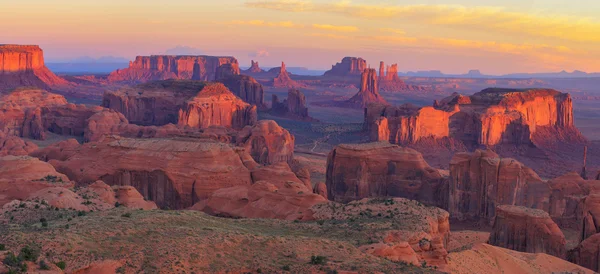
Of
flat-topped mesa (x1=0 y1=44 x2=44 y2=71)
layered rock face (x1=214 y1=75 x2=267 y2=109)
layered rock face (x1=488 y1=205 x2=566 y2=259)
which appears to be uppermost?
flat-topped mesa (x1=0 y1=44 x2=44 y2=71)

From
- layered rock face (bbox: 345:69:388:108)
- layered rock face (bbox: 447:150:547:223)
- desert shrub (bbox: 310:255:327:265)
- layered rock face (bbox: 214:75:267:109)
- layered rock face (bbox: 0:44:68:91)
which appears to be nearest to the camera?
desert shrub (bbox: 310:255:327:265)

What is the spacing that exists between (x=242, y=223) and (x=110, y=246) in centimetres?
1063

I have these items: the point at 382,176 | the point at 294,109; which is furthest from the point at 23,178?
the point at 294,109

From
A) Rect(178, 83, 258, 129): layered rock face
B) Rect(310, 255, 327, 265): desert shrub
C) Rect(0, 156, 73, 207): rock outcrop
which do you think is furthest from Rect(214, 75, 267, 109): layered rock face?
Rect(310, 255, 327, 265): desert shrub

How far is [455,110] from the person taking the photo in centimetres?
9031

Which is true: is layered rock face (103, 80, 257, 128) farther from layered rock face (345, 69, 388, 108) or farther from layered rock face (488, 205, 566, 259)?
layered rock face (345, 69, 388, 108)

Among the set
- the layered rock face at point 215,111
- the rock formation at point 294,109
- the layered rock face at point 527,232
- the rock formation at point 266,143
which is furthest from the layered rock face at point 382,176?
the rock formation at point 294,109

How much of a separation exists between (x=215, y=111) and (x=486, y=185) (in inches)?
2170

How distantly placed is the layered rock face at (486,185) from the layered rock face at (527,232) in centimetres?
835

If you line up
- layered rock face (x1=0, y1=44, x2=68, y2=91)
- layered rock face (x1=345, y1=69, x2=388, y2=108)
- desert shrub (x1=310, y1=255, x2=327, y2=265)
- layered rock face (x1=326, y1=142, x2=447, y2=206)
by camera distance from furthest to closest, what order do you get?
layered rock face (x1=345, y1=69, x2=388, y2=108), layered rock face (x1=0, y1=44, x2=68, y2=91), layered rock face (x1=326, y1=142, x2=447, y2=206), desert shrub (x1=310, y1=255, x2=327, y2=265)

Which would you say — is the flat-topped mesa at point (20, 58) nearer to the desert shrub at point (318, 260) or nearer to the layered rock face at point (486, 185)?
the layered rock face at point (486, 185)

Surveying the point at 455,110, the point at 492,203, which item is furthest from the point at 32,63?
the point at 492,203

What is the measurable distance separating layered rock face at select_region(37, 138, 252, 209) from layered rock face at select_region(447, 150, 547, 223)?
57.4 ft

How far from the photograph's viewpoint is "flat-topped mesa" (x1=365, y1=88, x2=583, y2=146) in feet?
283
